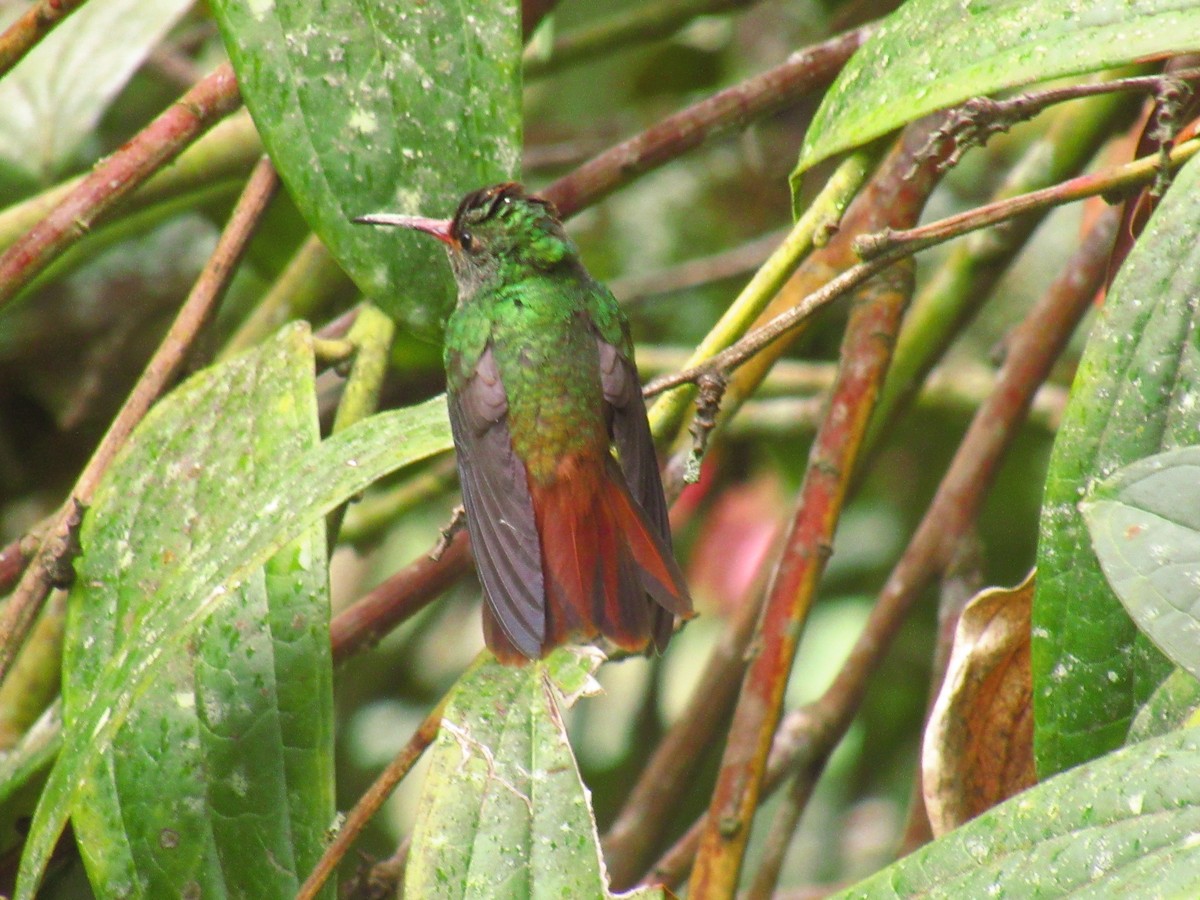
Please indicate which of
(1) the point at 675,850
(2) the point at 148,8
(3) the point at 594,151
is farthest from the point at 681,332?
(1) the point at 675,850

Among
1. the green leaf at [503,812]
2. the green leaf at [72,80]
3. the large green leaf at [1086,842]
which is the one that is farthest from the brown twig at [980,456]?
the green leaf at [72,80]

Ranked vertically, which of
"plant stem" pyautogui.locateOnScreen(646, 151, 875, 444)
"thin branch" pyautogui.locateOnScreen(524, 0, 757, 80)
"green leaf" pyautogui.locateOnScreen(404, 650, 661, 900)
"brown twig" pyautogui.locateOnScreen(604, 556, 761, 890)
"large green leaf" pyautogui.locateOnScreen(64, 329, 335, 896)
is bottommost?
"brown twig" pyautogui.locateOnScreen(604, 556, 761, 890)

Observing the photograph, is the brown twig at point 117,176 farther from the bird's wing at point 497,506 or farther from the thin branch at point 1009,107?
the thin branch at point 1009,107

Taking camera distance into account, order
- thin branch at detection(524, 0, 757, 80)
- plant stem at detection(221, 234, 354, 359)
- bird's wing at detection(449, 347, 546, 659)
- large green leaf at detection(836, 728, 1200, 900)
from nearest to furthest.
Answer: large green leaf at detection(836, 728, 1200, 900) → bird's wing at detection(449, 347, 546, 659) → plant stem at detection(221, 234, 354, 359) → thin branch at detection(524, 0, 757, 80)

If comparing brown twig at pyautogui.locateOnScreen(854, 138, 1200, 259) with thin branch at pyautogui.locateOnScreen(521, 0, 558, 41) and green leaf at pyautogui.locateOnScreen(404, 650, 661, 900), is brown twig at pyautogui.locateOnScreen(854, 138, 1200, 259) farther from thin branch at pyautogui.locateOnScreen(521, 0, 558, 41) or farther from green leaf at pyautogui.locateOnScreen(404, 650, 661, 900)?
thin branch at pyautogui.locateOnScreen(521, 0, 558, 41)

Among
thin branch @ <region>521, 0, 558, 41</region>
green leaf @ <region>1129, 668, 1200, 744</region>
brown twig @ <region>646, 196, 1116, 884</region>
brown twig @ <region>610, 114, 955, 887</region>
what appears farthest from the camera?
brown twig @ <region>646, 196, 1116, 884</region>

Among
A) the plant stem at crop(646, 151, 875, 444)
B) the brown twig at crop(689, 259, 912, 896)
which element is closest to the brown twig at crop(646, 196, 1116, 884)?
the brown twig at crop(689, 259, 912, 896)
